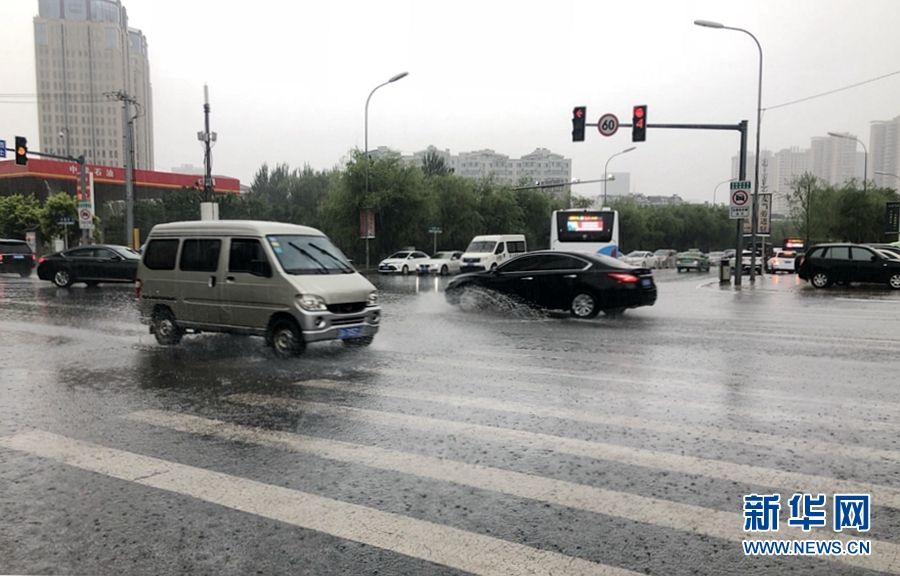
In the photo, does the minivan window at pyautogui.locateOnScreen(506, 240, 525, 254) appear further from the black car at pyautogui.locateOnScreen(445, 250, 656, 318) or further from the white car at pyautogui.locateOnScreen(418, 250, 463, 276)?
the black car at pyautogui.locateOnScreen(445, 250, 656, 318)

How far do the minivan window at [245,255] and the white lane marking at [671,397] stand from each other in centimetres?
260

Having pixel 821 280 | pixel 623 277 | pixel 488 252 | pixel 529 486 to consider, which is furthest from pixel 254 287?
pixel 488 252

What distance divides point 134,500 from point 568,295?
37.3 ft

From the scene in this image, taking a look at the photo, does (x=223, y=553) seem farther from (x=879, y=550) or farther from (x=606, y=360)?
(x=606, y=360)

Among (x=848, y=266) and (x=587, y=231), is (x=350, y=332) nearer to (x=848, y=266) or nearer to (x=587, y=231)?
(x=587, y=231)

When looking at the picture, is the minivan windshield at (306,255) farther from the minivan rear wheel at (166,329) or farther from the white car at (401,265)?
the white car at (401,265)

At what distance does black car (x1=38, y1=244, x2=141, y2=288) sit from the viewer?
74.3ft

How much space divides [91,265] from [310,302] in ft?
55.4

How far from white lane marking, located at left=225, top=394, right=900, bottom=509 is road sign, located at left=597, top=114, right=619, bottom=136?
61.1 ft

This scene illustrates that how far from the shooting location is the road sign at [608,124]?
75.6 ft

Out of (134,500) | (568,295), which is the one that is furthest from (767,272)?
(134,500)

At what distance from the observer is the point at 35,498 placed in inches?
171

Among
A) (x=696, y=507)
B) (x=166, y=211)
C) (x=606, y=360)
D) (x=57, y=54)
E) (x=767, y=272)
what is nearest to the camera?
(x=696, y=507)

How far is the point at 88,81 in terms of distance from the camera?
10175 centimetres
